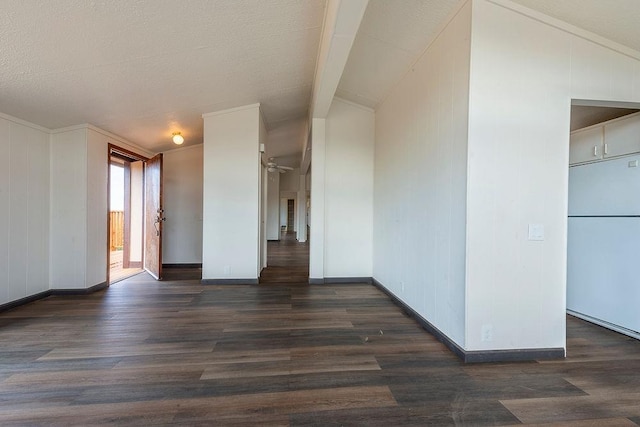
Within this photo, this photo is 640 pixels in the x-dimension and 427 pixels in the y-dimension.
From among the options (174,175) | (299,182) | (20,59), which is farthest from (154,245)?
(299,182)

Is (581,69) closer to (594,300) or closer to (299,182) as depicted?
(594,300)

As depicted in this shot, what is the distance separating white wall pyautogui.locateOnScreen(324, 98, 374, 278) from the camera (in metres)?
5.15

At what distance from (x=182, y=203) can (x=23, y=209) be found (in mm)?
2723

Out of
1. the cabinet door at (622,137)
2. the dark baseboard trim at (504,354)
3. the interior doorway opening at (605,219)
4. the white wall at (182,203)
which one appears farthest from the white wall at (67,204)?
the cabinet door at (622,137)

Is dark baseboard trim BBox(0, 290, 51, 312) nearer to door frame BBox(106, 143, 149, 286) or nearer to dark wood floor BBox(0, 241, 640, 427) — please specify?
dark wood floor BBox(0, 241, 640, 427)

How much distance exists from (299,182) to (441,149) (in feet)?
35.6

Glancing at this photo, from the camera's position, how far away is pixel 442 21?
2729 millimetres

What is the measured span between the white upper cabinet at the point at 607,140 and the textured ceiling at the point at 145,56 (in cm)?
325

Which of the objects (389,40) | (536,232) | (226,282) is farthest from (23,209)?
(536,232)

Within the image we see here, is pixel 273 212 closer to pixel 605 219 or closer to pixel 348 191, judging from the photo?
pixel 348 191

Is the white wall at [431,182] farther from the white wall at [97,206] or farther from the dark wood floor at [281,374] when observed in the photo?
the white wall at [97,206]

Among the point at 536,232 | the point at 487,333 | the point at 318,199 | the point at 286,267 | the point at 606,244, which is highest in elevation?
the point at 318,199

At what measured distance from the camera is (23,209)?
12.5 feet

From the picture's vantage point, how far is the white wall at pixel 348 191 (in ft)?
16.9
